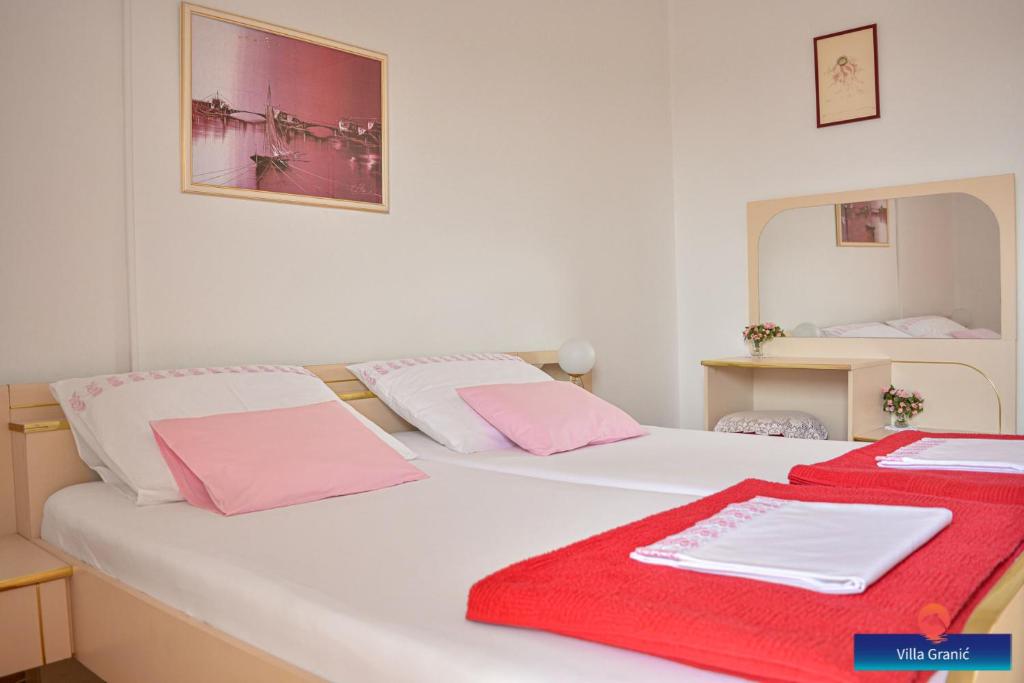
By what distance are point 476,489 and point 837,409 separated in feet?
8.69

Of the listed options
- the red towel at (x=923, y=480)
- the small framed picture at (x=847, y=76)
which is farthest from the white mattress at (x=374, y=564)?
the small framed picture at (x=847, y=76)

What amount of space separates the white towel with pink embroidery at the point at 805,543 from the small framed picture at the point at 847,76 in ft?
9.68

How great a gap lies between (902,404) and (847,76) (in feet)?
5.16

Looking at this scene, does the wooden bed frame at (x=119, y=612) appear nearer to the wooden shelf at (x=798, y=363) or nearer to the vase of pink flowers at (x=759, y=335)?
the wooden shelf at (x=798, y=363)

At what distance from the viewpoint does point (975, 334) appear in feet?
11.7

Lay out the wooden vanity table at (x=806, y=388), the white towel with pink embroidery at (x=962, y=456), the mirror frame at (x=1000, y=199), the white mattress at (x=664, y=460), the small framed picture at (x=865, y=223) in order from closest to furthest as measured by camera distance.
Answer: the white towel with pink embroidery at (x=962, y=456), the white mattress at (x=664, y=460), the mirror frame at (x=1000, y=199), the wooden vanity table at (x=806, y=388), the small framed picture at (x=865, y=223)

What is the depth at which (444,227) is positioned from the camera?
10.5 ft

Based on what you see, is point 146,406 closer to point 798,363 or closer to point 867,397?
point 798,363

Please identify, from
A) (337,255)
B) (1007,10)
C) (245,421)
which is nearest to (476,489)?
(245,421)

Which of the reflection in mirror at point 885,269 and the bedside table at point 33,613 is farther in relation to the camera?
the reflection in mirror at point 885,269

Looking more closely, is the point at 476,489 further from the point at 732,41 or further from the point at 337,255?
the point at 732,41

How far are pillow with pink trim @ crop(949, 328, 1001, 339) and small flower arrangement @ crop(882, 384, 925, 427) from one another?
301 mm

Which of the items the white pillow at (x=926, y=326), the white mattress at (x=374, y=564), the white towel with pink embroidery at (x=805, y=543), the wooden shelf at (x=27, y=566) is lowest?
the wooden shelf at (x=27, y=566)

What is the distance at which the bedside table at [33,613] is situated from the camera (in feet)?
5.53
